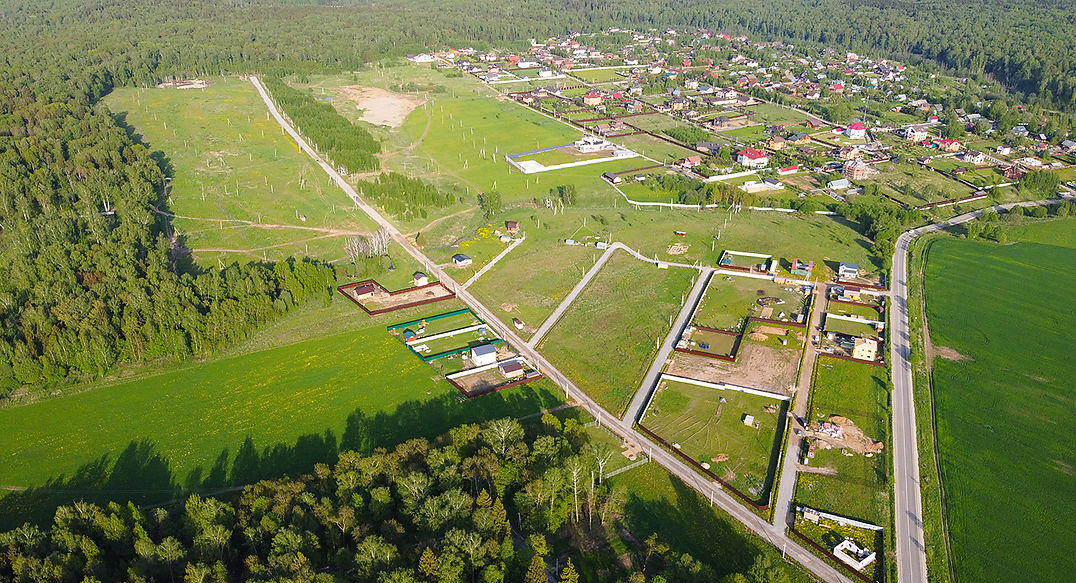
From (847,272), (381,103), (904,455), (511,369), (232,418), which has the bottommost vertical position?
(232,418)

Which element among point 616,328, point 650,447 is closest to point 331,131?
point 616,328

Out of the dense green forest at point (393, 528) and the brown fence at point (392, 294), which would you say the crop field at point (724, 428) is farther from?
the brown fence at point (392, 294)

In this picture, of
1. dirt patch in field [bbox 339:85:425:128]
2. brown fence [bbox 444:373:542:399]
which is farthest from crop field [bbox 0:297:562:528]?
dirt patch in field [bbox 339:85:425:128]

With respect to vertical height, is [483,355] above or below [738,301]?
below

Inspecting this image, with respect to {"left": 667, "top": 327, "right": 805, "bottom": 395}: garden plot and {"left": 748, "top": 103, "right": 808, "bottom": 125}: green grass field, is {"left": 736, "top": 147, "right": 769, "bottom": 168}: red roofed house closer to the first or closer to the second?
{"left": 748, "top": 103, "right": 808, "bottom": 125}: green grass field

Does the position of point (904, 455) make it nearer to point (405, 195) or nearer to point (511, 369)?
point (511, 369)

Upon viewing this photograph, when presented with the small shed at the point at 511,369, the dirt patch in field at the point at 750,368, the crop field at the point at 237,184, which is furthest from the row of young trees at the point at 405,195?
the dirt patch in field at the point at 750,368
